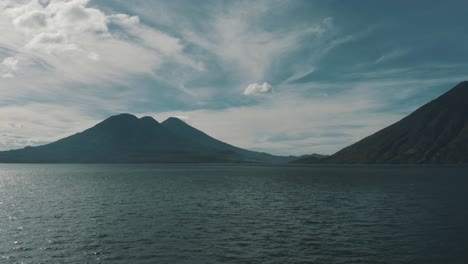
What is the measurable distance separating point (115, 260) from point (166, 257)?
535cm

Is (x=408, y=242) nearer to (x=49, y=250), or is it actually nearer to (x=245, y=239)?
(x=245, y=239)

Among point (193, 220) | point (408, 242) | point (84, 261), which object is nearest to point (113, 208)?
point (193, 220)

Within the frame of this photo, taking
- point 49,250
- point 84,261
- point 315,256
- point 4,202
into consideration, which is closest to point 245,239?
point 315,256

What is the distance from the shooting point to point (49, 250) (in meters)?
38.8

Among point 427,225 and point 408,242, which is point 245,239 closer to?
point 408,242

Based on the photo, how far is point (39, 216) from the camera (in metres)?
60.5

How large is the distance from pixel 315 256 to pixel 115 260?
71.2 feet

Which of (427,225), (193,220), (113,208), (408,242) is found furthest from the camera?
(113,208)

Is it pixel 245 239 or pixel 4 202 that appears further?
pixel 4 202

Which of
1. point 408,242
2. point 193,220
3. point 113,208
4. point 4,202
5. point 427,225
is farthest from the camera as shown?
point 4,202

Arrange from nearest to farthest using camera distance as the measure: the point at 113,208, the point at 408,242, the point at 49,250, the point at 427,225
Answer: the point at 49,250 → the point at 408,242 → the point at 427,225 → the point at 113,208

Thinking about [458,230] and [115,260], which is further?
[458,230]

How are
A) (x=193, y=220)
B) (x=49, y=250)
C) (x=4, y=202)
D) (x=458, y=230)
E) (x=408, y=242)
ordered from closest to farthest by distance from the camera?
1. (x=49, y=250)
2. (x=408, y=242)
3. (x=458, y=230)
4. (x=193, y=220)
5. (x=4, y=202)

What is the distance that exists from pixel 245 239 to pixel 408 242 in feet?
68.6
